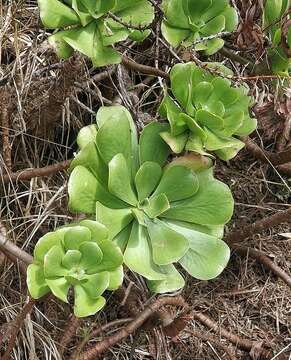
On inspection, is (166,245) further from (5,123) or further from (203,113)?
(5,123)

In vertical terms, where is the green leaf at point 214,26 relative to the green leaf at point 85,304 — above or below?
above

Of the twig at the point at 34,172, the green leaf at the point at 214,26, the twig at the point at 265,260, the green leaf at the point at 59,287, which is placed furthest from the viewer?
the twig at the point at 265,260

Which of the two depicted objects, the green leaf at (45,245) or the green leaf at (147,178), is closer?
the green leaf at (45,245)

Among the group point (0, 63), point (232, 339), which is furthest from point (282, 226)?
point (0, 63)

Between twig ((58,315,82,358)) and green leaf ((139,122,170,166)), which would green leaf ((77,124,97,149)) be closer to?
green leaf ((139,122,170,166))

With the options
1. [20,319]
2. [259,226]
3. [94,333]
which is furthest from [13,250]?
[259,226]

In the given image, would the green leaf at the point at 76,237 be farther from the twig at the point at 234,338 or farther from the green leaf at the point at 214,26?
the twig at the point at 234,338

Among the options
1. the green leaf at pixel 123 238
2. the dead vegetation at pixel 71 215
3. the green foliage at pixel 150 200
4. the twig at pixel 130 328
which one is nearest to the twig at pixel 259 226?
the dead vegetation at pixel 71 215
